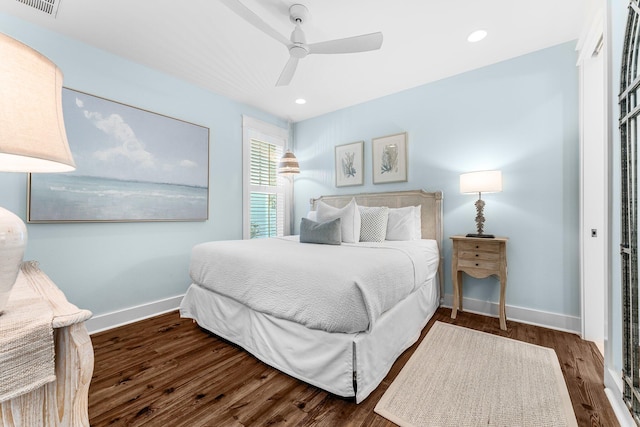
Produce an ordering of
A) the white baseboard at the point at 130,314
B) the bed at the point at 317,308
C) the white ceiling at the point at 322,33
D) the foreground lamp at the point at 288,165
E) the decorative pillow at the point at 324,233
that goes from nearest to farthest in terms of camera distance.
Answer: the bed at the point at 317,308, the white ceiling at the point at 322,33, the white baseboard at the point at 130,314, the decorative pillow at the point at 324,233, the foreground lamp at the point at 288,165

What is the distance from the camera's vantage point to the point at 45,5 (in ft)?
6.51

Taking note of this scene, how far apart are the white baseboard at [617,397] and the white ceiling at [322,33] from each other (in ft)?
8.42

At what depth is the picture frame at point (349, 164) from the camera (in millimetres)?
3805

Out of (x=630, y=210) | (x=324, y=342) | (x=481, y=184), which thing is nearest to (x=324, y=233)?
(x=324, y=342)

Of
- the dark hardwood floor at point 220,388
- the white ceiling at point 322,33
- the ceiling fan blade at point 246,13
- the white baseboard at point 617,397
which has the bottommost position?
the dark hardwood floor at point 220,388

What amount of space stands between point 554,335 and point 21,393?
10.9 ft

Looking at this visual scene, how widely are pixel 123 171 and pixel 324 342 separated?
2.56 m

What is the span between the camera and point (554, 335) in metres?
2.34

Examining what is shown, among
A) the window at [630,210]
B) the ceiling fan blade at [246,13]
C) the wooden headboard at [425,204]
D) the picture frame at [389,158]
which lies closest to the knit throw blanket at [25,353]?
the ceiling fan blade at [246,13]

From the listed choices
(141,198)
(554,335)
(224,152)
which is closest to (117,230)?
(141,198)

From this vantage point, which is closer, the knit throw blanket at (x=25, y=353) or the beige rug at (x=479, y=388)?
the knit throw blanket at (x=25, y=353)

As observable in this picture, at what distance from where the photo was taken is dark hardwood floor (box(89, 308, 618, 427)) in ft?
4.63

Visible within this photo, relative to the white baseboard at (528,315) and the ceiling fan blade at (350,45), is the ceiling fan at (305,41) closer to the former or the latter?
the ceiling fan blade at (350,45)

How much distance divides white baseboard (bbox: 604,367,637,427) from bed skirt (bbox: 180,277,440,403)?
1111mm
